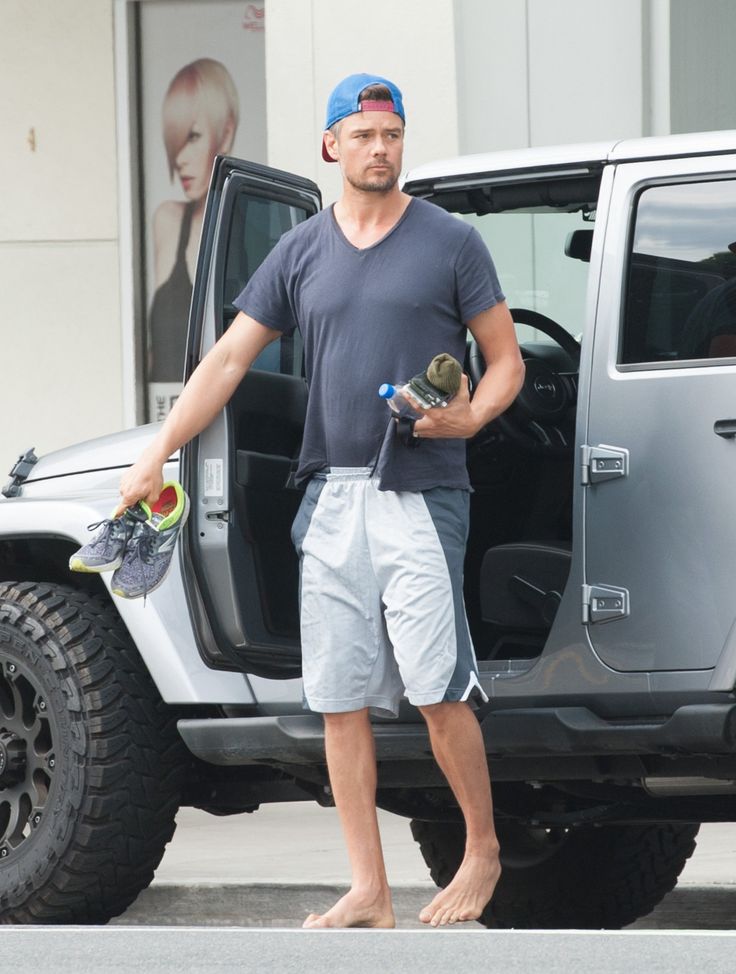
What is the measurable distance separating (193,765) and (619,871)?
5.29 feet

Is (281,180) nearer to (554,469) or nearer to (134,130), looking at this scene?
(554,469)

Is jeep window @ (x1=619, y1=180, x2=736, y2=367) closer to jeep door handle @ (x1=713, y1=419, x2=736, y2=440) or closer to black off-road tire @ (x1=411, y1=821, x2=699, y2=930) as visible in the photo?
jeep door handle @ (x1=713, y1=419, x2=736, y2=440)

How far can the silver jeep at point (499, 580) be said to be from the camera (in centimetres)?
443

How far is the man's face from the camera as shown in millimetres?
4414

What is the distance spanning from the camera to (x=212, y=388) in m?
4.60

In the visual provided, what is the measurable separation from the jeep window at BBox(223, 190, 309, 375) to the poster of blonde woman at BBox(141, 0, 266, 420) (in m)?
5.75

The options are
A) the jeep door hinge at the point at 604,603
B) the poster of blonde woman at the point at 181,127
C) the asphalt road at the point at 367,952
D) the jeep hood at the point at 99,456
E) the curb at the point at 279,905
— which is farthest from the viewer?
the poster of blonde woman at the point at 181,127

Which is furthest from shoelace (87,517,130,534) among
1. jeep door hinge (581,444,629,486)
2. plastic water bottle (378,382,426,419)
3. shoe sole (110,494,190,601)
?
jeep door hinge (581,444,629,486)

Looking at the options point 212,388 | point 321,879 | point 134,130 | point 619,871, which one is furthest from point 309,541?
point 134,130

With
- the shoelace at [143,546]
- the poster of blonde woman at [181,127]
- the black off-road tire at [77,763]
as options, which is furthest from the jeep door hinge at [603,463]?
the poster of blonde woman at [181,127]

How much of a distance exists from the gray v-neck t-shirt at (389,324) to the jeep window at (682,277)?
0.38 m

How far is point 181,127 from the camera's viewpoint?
10.9 metres

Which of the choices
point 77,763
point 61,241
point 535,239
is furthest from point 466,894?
point 61,241

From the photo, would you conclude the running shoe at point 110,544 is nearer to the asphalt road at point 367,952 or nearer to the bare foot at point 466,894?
the asphalt road at point 367,952
